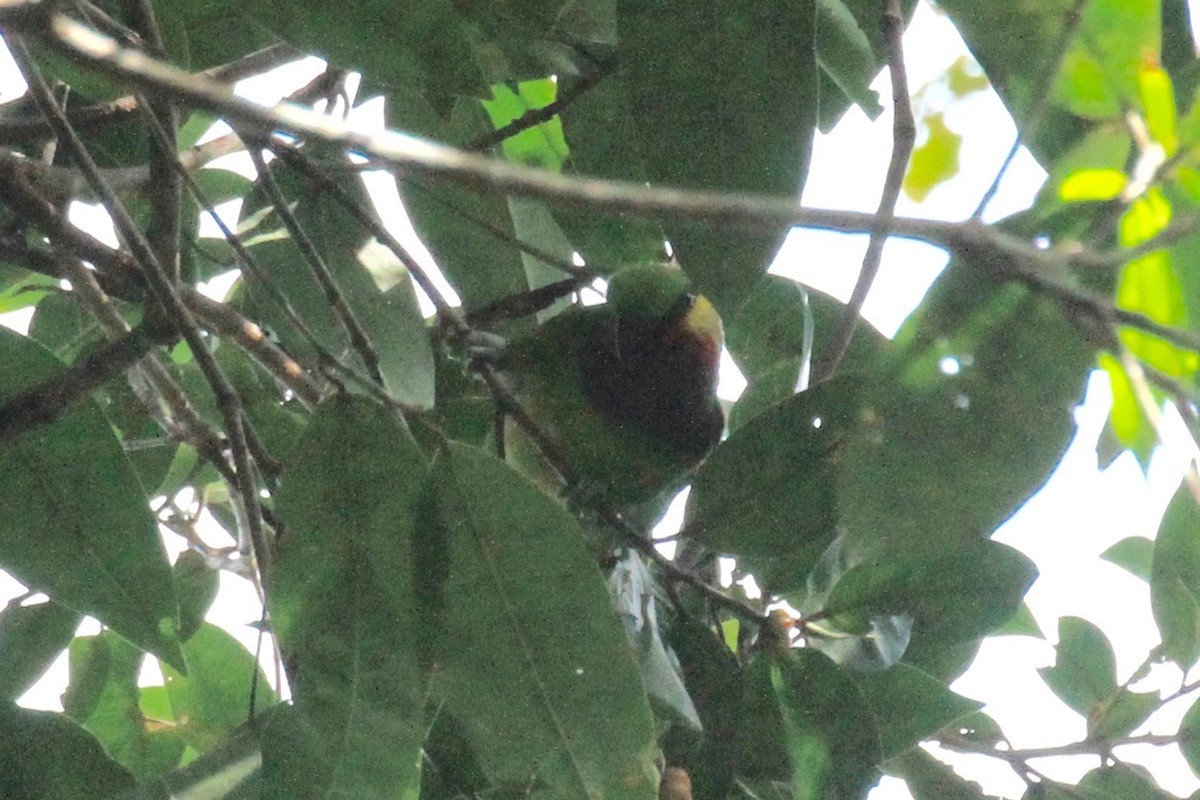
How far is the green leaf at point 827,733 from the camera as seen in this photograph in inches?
30.5

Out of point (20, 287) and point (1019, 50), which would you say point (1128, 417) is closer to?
point (1019, 50)

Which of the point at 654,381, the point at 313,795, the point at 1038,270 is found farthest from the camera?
the point at 654,381

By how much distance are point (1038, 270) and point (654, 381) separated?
0.75m

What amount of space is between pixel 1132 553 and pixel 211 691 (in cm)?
103

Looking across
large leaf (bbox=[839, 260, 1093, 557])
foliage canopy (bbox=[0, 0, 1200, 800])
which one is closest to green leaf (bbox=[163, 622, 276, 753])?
foliage canopy (bbox=[0, 0, 1200, 800])

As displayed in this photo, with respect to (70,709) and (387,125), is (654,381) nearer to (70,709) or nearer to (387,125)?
(387,125)

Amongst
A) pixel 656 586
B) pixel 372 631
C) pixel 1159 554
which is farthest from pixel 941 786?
pixel 372 631

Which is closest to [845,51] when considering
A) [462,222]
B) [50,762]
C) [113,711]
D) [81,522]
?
[462,222]

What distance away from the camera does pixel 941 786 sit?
3.75 feet

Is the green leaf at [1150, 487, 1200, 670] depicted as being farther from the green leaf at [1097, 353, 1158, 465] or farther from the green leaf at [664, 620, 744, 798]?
the green leaf at [1097, 353, 1158, 465]

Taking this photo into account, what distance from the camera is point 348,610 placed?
0.66m

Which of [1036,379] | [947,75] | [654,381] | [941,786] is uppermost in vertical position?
[947,75]

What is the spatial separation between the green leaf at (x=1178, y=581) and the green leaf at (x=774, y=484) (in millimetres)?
443

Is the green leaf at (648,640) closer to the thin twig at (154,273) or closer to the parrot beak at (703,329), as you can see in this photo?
the thin twig at (154,273)
